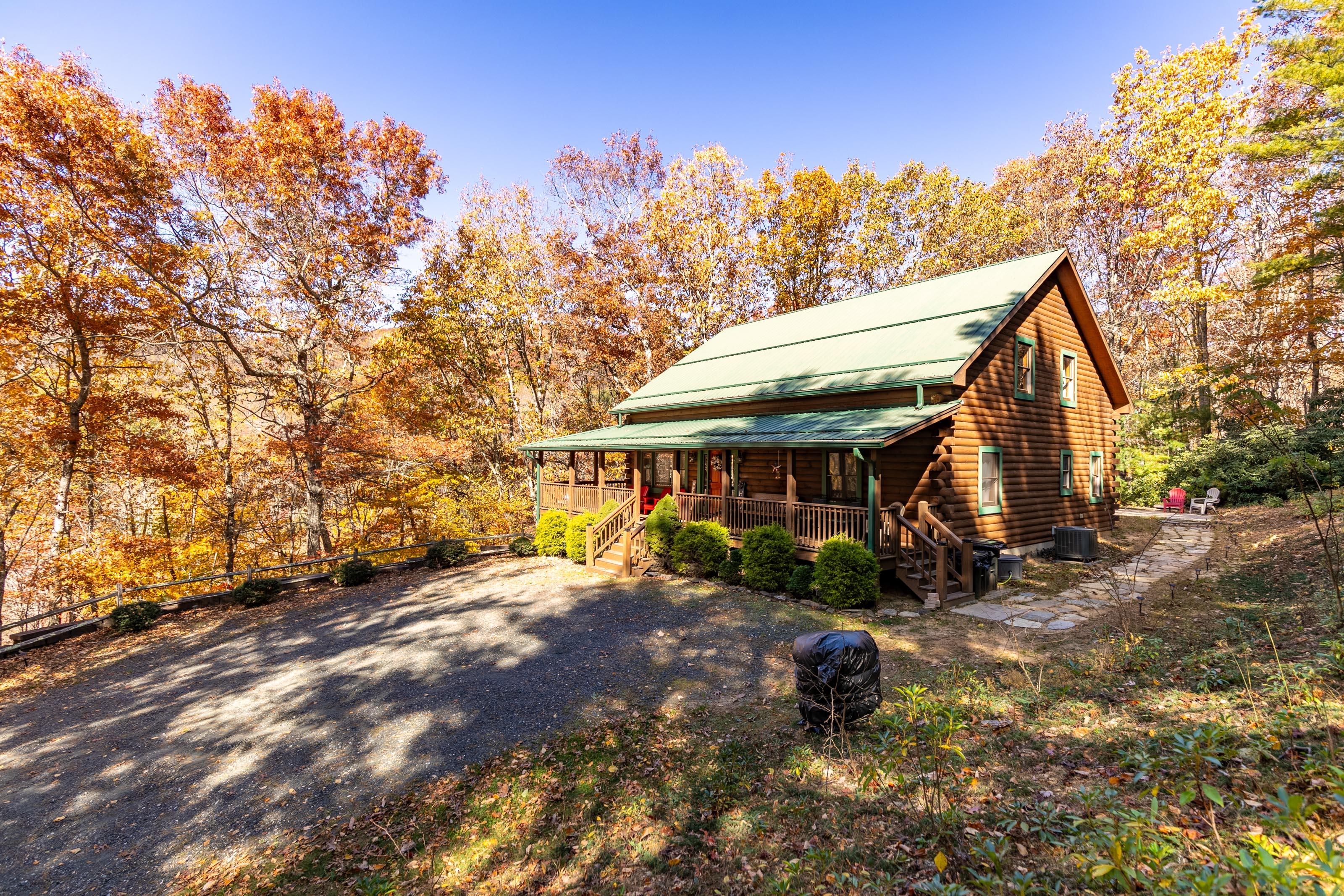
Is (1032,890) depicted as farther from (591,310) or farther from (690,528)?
(591,310)

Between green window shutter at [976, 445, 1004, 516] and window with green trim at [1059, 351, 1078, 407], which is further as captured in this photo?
window with green trim at [1059, 351, 1078, 407]

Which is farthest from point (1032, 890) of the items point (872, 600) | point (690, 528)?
point (690, 528)

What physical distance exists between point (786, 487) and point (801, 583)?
3.01 metres

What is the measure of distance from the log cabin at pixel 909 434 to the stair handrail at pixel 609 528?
0.14 feet

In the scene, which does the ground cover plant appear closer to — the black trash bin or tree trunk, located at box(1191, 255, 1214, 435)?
the black trash bin

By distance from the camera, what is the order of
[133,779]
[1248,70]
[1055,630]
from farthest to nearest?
1. [1248,70]
2. [1055,630]
3. [133,779]

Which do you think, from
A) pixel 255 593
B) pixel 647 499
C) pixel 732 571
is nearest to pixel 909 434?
pixel 732 571

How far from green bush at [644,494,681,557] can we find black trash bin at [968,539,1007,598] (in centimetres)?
Result: 695

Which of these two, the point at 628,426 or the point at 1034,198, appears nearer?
the point at 628,426

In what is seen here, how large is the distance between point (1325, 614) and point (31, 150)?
78.5ft

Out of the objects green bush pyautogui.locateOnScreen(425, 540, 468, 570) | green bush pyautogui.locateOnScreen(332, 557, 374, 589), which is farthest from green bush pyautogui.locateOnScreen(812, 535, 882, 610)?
green bush pyautogui.locateOnScreen(332, 557, 374, 589)

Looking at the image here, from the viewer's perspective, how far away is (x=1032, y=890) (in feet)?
9.59

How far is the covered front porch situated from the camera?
1087cm

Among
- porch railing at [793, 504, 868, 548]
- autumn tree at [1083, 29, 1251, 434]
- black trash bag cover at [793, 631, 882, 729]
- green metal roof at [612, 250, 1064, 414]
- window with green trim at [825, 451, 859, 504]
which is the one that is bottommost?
black trash bag cover at [793, 631, 882, 729]
